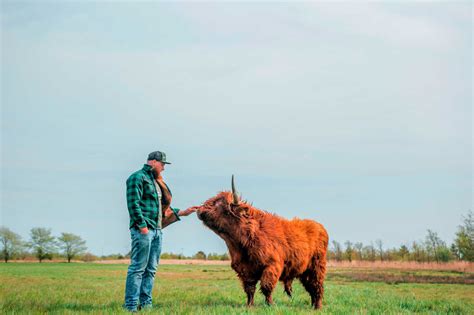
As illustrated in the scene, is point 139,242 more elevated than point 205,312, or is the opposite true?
point 139,242

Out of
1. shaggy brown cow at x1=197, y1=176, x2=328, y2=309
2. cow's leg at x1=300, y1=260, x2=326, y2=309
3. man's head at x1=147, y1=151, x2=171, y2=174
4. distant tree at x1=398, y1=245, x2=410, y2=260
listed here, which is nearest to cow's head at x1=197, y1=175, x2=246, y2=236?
shaggy brown cow at x1=197, y1=176, x2=328, y2=309

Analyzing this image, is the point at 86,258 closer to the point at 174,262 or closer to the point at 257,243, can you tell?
the point at 174,262

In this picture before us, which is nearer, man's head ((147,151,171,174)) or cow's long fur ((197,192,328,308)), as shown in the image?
man's head ((147,151,171,174))

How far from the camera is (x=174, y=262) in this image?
159ft

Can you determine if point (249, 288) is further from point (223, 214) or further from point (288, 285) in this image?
point (223, 214)

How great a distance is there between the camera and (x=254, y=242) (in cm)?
995

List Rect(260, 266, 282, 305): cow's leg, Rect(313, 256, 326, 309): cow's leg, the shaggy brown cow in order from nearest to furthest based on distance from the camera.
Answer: Rect(260, 266, 282, 305): cow's leg, the shaggy brown cow, Rect(313, 256, 326, 309): cow's leg

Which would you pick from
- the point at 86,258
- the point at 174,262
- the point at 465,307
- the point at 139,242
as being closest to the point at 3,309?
the point at 139,242

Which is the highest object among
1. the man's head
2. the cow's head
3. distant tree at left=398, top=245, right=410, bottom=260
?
the man's head

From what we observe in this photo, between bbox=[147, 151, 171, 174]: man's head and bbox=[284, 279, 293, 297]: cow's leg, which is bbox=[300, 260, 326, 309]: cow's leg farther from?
bbox=[147, 151, 171, 174]: man's head

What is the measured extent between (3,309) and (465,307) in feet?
31.8

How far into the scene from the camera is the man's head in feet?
30.9

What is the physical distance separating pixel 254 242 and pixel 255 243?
3 centimetres

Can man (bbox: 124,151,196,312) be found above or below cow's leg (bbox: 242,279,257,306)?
above
